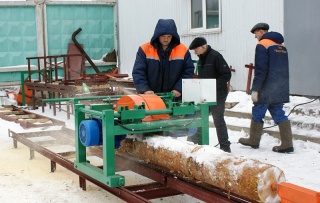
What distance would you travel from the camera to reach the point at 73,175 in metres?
5.74

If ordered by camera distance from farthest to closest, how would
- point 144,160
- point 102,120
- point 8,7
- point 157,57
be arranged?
point 8,7, point 157,57, point 144,160, point 102,120

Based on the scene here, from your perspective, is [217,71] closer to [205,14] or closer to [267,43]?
[267,43]

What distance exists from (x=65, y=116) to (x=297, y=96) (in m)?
5.69

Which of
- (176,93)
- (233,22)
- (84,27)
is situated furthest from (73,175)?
(84,27)

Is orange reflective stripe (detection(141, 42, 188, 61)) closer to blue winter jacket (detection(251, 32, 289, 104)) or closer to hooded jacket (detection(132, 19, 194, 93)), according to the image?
hooded jacket (detection(132, 19, 194, 93))

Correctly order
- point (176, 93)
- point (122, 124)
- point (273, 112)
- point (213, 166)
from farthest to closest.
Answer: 1. point (273, 112)
2. point (176, 93)
3. point (122, 124)
4. point (213, 166)

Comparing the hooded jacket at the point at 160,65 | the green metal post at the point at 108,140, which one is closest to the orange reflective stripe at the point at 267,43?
the hooded jacket at the point at 160,65

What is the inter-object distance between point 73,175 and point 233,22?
5.88 m

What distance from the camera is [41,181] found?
5.47 m

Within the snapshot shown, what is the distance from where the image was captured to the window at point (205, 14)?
36.2 feet

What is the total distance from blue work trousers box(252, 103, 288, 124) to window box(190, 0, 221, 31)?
4400 millimetres

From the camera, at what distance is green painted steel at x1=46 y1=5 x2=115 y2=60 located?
16575 mm

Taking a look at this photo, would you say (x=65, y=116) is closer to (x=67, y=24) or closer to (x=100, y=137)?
(x=67, y=24)

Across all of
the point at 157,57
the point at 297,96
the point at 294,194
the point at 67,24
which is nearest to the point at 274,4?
the point at 297,96
